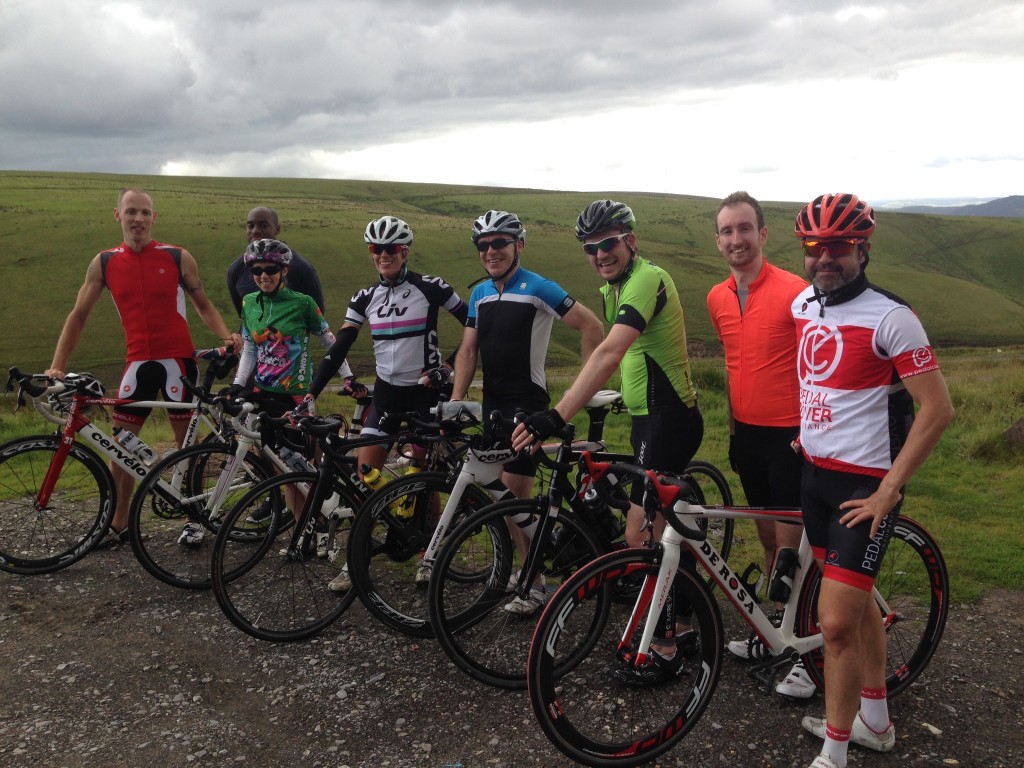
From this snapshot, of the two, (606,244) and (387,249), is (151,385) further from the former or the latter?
(606,244)

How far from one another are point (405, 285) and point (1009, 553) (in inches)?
219

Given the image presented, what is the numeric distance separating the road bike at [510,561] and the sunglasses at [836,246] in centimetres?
133

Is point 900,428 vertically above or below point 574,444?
above

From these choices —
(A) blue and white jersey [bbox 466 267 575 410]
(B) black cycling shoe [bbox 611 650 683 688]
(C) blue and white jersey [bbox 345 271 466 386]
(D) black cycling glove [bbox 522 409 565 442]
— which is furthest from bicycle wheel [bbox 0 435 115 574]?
(B) black cycling shoe [bbox 611 650 683 688]

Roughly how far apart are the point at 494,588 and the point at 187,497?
9.23 feet

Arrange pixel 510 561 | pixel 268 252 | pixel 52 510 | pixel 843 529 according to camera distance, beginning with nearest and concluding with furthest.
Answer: pixel 843 529
pixel 510 561
pixel 268 252
pixel 52 510

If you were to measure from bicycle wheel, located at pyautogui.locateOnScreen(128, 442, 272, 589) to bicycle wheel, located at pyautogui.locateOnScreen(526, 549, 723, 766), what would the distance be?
10.2ft

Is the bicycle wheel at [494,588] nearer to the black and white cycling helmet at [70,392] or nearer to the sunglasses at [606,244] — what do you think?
the sunglasses at [606,244]

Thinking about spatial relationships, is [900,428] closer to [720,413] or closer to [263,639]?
[263,639]

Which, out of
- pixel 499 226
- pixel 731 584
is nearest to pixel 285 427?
pixel 499 226

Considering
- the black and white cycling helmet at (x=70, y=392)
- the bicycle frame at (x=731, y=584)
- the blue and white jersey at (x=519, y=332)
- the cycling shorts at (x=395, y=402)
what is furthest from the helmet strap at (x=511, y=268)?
the black and white cycling helmet at (x=70, y=392)

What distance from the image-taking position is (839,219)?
3.73 m

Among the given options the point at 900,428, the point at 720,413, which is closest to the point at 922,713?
the point at 900,428

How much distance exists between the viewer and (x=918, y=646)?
461cm
